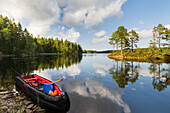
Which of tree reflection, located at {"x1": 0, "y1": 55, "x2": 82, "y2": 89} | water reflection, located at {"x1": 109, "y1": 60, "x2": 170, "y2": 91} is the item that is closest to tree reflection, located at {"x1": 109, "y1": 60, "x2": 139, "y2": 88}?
water reflection, located at {"x1": 109, "y1": 60, "x2": 170, "y2": 91}

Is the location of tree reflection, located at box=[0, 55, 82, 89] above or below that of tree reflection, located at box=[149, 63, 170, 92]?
above

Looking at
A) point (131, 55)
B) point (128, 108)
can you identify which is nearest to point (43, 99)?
point (128, 108)

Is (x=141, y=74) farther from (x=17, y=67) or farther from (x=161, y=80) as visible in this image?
(x=17, y=67)

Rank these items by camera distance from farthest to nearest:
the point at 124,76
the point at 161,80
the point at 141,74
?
the point at 141,74
the point at 124,76
the point at 161,80

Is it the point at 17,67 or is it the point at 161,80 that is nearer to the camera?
the point at 161,80

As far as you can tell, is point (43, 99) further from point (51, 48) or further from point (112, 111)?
point (51, 48)

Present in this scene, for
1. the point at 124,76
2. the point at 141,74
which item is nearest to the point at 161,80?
the point at 141,74

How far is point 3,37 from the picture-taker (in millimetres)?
44375

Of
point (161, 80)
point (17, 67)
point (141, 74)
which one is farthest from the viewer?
point (17, 67)

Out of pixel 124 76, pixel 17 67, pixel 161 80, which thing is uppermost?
pixel 17 67

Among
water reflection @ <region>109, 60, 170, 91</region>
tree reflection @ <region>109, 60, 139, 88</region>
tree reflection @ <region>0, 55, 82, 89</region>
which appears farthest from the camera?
tree reflection @ <region>109, 60, 139, 88</region>

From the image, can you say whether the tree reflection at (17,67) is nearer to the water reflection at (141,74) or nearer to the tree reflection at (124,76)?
the tree reflection at (124,76)

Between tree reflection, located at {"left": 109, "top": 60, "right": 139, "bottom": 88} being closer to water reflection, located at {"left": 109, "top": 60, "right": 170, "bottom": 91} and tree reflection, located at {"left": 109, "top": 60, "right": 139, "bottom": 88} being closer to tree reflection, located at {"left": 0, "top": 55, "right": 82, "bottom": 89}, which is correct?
water reflection, located at {"left": 109, "top": 60, "right": 170, "bottom": 91}

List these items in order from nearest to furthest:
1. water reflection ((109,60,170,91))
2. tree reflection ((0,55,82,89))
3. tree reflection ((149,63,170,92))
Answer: tree reflection ((149,63,170,92)), water reflection ((109,60,170,91)), tree reflection ((0,55,82,89))
